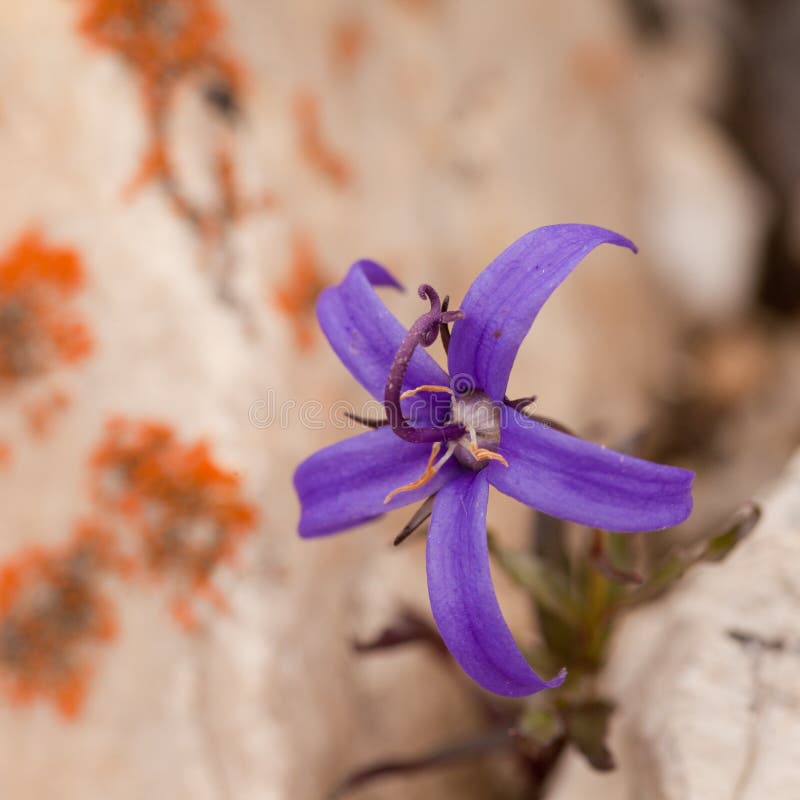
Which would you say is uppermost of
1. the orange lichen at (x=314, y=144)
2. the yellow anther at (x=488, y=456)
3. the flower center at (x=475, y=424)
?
the orange lichen at (x=314, y=144)

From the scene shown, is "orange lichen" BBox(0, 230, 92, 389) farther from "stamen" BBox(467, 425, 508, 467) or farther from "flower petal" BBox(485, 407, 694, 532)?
"flower petal" BBox(485, 407, 694, 532)

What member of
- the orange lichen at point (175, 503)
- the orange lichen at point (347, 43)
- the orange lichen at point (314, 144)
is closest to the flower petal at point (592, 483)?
the orange lichen at point (175, 503)

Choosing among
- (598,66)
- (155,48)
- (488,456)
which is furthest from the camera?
(598,66)

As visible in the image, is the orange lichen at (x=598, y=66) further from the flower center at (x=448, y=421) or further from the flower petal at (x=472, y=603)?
the flower petal at (x=472, y=603)

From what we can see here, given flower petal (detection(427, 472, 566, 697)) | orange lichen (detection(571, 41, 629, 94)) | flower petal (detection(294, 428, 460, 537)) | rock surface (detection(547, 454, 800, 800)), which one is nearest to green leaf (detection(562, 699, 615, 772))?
rock surface (detection(547, 454, 800, 800))

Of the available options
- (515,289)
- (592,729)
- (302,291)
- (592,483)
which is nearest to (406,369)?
(515,289)

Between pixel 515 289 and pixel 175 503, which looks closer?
pixel 515 289

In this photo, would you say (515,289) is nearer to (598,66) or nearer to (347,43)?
(347,43)
